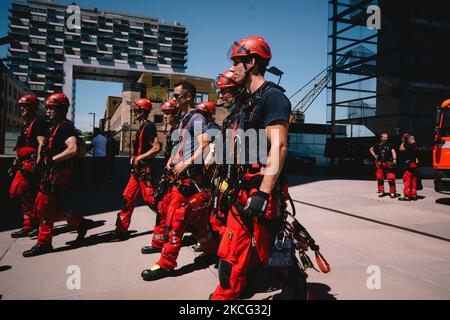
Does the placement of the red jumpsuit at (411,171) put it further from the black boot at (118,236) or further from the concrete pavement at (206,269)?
the black boot at (118,236)

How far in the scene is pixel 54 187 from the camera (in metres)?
3.88

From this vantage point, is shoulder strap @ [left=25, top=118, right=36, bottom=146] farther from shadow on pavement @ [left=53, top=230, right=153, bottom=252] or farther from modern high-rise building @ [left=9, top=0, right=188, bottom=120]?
modern high-rise building @ [left=9, top=0, right=188, bottom=120]

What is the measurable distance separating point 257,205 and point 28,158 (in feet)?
14.1

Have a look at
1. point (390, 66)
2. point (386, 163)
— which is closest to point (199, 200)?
point (386, 163)

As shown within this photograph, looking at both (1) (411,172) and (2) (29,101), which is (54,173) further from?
(1) (411,172)

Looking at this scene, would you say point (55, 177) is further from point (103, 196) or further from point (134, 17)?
point (134, 17)

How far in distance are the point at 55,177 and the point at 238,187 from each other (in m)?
2.82

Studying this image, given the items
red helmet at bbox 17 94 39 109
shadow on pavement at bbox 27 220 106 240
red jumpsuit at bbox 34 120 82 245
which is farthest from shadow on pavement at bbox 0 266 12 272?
red helmet at bbox 17 94 39 109

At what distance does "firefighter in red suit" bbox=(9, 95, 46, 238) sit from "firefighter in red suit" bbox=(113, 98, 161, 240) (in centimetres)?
143

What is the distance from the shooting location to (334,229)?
18.2 feet

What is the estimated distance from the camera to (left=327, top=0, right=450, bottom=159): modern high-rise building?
809 inches

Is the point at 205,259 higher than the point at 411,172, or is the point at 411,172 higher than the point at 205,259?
the point at 411,172

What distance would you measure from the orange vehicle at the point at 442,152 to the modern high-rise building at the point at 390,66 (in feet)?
35.2
